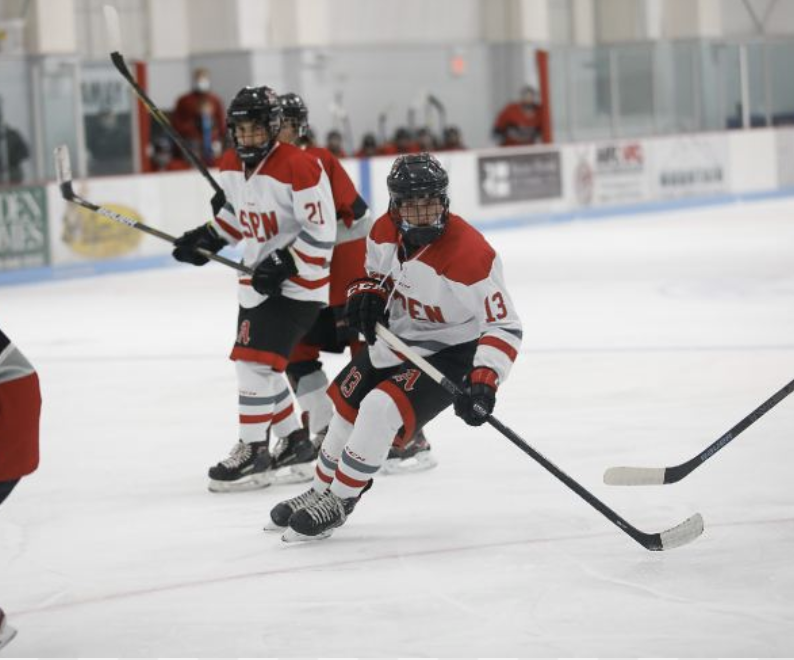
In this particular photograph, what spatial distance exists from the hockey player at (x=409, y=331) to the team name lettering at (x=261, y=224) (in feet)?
2.43

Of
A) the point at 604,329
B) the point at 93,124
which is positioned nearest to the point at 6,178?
the point at 93,124

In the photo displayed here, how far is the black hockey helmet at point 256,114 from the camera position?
15.1 feet

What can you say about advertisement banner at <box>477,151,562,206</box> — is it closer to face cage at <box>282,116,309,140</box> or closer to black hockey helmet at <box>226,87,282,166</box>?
face cage at <box>282,116,309,140</box>

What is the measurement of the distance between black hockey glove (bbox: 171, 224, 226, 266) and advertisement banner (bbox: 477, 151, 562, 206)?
9.69 m

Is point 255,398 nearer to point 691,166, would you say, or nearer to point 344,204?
point 344,204

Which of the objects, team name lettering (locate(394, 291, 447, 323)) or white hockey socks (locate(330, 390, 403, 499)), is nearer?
white hockey socks (locate(330, 390, 403, 499))

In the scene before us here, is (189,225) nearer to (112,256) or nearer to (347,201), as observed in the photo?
(112,256)

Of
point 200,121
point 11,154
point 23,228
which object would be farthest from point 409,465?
point 200,121

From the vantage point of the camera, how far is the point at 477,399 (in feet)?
12.0

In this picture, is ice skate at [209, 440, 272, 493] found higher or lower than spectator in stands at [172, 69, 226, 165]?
lower

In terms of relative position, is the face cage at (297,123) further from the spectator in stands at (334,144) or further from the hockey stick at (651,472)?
the spectator in stands at (334,144)

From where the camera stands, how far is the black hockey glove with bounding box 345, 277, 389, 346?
3.94 metres

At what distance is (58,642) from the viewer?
10.6 ft

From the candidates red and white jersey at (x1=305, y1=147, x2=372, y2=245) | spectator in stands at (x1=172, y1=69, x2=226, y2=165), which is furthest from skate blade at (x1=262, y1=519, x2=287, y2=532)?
spectator in stands at (x1=172, y1=69, x2=226, y2=165)
